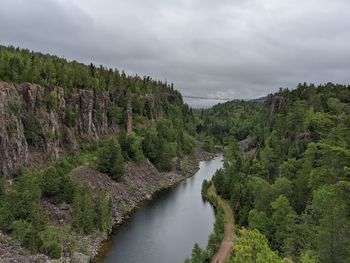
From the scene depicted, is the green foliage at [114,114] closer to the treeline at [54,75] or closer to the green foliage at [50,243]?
the treeline at [54,75]

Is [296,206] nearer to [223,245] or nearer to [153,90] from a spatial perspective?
[223,245]

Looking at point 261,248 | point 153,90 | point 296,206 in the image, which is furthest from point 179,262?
point 153,90

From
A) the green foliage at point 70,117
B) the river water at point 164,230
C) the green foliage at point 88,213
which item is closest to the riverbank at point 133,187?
the river water at point 164,230

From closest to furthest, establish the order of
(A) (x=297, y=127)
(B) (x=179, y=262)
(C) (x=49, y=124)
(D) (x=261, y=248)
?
(D) (x=261, y=248) < (B) (x=179, y=262) < (C) (x=49, y=124) < (A) (x=297, y=127)

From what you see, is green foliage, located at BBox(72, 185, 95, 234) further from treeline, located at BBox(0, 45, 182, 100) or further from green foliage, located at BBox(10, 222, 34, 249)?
treeline, located at BBox(0, 45, 182, 100)

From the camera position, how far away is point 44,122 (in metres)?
86.6

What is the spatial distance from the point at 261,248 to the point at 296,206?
32658mm

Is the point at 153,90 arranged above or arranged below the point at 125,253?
above

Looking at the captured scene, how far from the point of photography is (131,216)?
8394 centimetres

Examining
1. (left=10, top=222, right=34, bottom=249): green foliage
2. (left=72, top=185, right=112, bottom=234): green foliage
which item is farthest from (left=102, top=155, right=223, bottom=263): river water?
(left=10, top=222, right=34, bottom=249): green foliage

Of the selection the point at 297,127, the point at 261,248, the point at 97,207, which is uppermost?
the point at 297,127

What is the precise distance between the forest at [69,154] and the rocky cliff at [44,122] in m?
0.30

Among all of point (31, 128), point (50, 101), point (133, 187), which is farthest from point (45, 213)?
point (133, 187)

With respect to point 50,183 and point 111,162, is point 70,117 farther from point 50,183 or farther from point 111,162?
point 50,183
